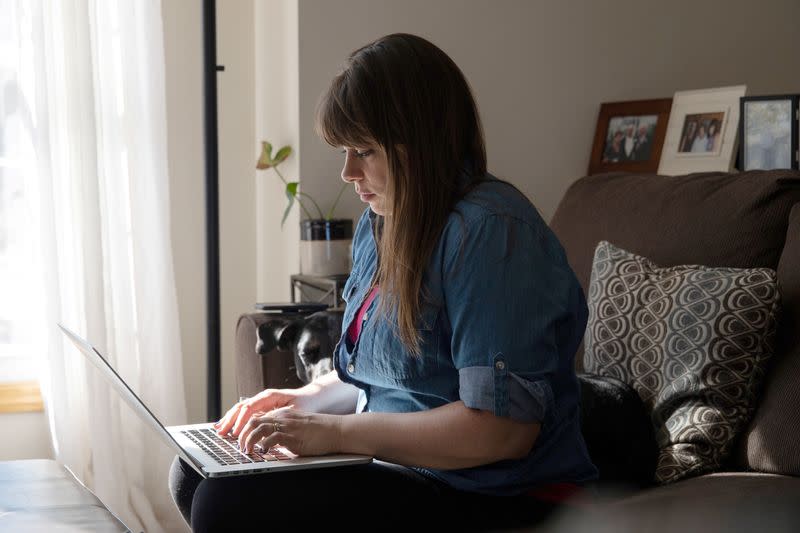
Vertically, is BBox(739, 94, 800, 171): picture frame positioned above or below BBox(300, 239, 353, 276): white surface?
above

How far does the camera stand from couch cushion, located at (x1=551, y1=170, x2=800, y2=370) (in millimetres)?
1656

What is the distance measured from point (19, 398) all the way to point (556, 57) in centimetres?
183

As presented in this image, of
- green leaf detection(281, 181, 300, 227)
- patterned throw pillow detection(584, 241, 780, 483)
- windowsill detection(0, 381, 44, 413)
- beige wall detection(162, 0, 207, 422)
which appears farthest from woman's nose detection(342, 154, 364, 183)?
windowsill detection(0, 381, 44, 413)

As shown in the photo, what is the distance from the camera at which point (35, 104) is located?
2498mm

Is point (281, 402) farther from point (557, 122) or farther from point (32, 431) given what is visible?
point (557, 122)

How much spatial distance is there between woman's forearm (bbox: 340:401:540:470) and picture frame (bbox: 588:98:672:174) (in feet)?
6.12

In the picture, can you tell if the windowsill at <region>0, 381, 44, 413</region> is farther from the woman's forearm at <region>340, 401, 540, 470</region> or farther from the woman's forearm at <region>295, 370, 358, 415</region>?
the woman's forearm at <region>340, 401, 540, 470</region>

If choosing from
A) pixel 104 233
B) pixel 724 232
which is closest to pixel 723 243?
pixel 724 232

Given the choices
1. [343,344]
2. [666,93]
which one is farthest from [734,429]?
[666,93]

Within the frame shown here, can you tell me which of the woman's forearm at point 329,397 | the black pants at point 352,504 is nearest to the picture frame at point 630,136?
the woman's forearm at point 329,397

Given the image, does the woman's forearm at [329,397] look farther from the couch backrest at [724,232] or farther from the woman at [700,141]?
the woman at [700,141]

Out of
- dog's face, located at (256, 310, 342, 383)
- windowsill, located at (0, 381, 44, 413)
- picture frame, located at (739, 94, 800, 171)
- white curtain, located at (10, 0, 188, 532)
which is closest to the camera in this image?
dog's face, located at (256, 310, 342, 383)

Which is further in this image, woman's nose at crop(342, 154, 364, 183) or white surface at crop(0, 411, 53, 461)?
white surface at crop(0, 411, 53, 461)

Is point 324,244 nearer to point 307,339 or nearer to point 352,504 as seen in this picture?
point 307,339
